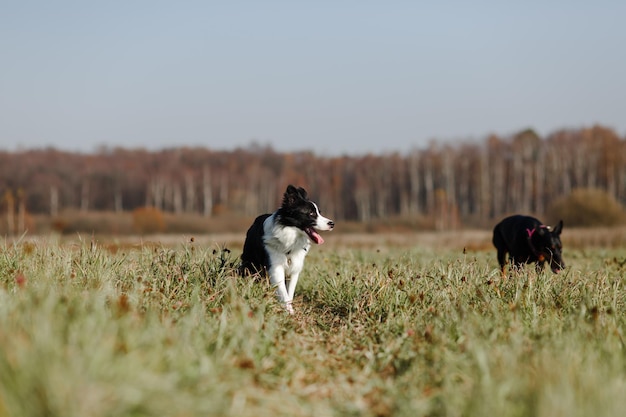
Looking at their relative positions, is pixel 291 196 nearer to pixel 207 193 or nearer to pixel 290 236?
pixel 290 236

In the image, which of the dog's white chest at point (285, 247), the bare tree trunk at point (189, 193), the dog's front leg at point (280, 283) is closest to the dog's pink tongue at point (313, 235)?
the dog's white chest at point (285, 247)

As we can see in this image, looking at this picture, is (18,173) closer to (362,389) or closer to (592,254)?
(592,254)

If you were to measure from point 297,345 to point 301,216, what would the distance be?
2984mm

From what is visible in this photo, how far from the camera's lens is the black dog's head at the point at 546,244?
1028 centimetres

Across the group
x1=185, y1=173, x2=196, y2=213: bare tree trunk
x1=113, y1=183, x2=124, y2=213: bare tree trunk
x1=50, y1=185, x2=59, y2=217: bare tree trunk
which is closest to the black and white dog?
x1=185, y1=173, x2=196, y2=213: bare tree trunk

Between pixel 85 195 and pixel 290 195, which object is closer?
pixel 290 195

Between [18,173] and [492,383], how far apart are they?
297 ft

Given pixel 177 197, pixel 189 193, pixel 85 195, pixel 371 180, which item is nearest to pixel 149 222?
pixel 189 193

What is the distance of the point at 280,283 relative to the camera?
7434 mm

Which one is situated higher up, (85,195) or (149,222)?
(85,195)

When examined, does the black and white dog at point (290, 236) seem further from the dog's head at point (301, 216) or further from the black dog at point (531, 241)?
the black dog at point (531, 241)

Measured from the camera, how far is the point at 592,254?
18688mm

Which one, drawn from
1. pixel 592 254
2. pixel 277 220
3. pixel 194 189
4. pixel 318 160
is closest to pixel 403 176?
pixel 318 160

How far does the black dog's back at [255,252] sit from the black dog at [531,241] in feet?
14.2
